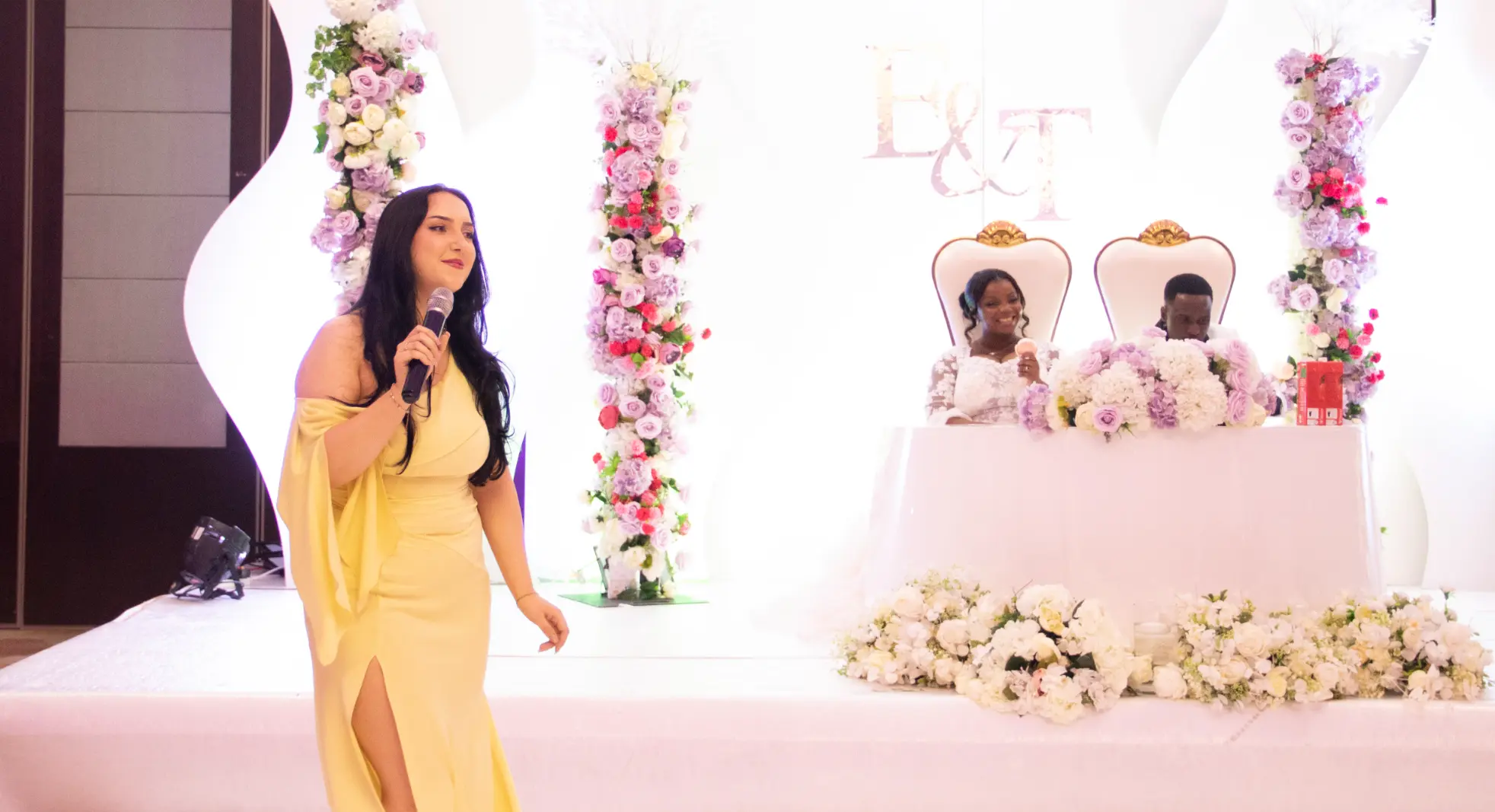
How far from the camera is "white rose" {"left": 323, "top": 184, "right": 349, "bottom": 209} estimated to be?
439 centimetres

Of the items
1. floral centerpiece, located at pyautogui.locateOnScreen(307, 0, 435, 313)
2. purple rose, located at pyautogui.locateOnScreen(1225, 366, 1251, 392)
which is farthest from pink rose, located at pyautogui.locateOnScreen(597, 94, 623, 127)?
purple rose, located at pyautogui.locateOnScreen(1225, 366, 1251, 392)

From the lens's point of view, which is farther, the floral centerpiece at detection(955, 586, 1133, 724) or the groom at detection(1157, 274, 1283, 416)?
the groom at detection(1157, 274, 1283, 416)

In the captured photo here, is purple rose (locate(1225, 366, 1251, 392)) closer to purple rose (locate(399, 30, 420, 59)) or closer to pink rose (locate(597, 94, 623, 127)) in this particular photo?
pink rose (locate(597, 94, 623, 127))

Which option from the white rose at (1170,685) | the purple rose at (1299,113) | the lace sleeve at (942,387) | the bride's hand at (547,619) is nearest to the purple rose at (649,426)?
the lace sleeve at (942,387)

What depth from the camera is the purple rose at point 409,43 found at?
4.44m

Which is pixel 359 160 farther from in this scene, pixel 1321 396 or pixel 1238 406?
pixel 1321 396

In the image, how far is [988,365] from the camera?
4.02m

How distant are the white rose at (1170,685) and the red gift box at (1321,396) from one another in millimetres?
1104

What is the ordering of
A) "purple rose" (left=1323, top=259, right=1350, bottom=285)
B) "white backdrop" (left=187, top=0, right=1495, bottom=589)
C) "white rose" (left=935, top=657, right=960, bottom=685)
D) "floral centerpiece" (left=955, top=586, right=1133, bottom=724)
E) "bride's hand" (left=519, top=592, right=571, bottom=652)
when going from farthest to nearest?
"white backdrop" (left=187, top=0, right=1495, bottom=589), "purple rose" (left=1323, top=259, right=1350, bottom=285), "white rose" (left=935, top=657, right=960, bottom=685), "floral centerpiece" (left=955, top=586, right=1133, bottom=724), "bride's hand" (left=519, top=592, right=571, bottom=652)

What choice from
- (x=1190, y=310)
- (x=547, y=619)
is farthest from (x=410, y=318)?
(x=1190, y=310)

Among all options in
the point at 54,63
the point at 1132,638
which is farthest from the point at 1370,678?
the point at 54,63

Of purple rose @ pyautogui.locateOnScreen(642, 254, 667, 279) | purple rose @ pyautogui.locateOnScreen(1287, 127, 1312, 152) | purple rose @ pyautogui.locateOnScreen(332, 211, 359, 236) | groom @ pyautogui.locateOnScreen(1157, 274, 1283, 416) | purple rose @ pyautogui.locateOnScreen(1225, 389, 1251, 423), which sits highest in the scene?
purple rose @ pyautogui.locateOnScreen(1287, 127, 1312, 152)

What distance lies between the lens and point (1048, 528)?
11.2 ft

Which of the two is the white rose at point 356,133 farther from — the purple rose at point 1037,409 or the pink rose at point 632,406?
the purple rose at point 1037,409
